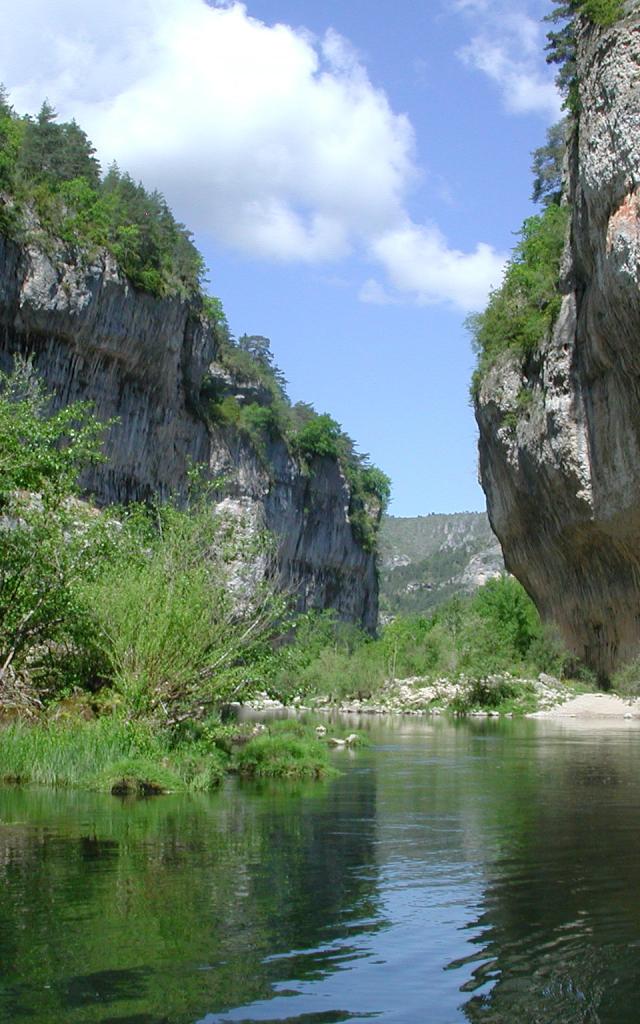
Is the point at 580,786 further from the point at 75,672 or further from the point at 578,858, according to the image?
the point at 75,672

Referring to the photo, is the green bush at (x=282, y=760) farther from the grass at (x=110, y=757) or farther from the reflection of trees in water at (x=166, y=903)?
the reflection of trees in water at (x=166, y=903)

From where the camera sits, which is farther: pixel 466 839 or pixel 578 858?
pixel 466 839

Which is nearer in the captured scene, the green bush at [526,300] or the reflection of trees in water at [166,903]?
the reflection of trees in water at [166,903]

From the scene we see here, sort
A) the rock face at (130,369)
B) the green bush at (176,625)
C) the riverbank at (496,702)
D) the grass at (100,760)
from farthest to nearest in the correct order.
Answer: the rock face at (130,369), the riverbank at (496,702), the green bush at (176,625), the grass at (100,760)

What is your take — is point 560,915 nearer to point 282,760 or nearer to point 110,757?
point 110,757

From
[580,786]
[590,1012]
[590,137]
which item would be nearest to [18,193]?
[590,137]

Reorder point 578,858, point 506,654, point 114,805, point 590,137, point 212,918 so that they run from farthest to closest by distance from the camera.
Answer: point 506,654
point 590,137
point 114,805
point 578,858
point 212,918

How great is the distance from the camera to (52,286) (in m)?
56.4

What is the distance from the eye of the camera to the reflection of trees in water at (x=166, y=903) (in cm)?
671

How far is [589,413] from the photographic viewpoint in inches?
1841

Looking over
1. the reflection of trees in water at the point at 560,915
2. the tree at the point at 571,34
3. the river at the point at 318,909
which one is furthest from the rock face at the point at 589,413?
the river at the point at 318,909

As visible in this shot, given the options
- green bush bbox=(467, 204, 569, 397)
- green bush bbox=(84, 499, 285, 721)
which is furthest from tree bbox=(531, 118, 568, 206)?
green bush bbox=(84, 499, 285, 721)

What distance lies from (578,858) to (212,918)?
4.58 meters

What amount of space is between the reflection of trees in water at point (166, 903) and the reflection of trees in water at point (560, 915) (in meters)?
1.15
